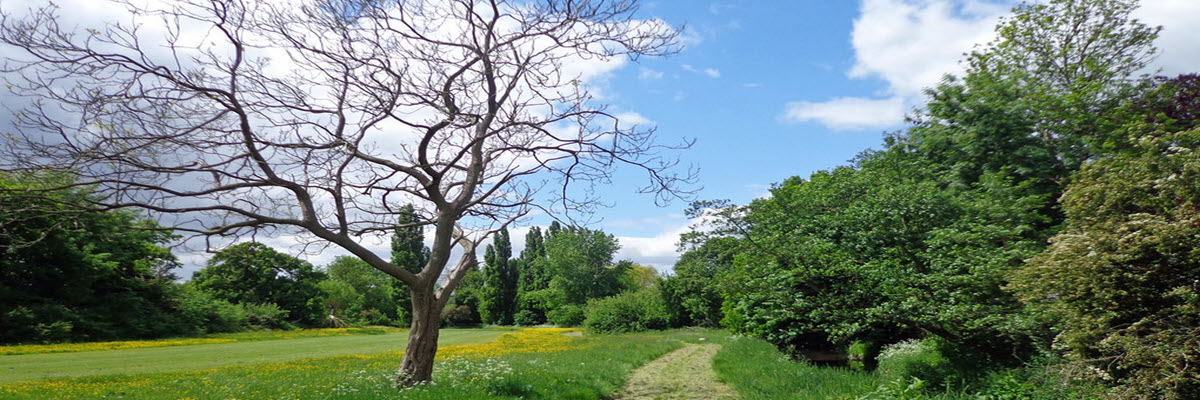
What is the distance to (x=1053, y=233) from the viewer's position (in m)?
11.9

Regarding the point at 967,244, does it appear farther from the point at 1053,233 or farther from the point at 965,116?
the point at 965,116

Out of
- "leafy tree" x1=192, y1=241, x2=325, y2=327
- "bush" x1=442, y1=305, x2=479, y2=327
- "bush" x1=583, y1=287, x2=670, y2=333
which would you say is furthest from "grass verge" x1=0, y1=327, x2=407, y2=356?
"bush" x1=442, y1=305, x2=479, y2=327

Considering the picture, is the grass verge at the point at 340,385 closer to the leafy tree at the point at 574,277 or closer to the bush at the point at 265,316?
the bush at the point at 265,316

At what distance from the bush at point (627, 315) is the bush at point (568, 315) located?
641 inches

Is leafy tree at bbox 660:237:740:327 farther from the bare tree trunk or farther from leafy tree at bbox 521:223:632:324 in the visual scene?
the bare tree trunk

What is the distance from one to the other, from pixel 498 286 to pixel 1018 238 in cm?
6507

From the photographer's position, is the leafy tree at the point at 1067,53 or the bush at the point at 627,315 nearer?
the leafy tree at the point at 1067,53

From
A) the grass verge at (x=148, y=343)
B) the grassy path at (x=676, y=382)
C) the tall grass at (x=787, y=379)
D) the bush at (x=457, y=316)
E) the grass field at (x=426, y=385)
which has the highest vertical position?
the bush at (x=457, y=316)

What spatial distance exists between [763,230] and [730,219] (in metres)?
1.14

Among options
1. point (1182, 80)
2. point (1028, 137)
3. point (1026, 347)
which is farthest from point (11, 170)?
point (1182, 80)

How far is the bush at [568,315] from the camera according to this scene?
61.2 m

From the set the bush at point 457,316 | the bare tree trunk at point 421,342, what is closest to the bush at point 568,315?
the bush at point 457,316

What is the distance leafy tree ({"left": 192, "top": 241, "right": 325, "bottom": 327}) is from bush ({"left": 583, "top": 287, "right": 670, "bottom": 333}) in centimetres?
2543

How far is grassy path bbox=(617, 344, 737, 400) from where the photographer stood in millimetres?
11961
